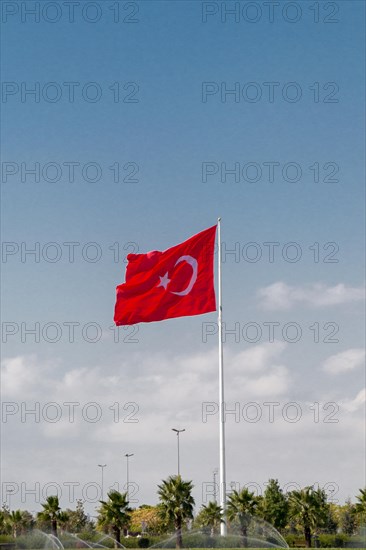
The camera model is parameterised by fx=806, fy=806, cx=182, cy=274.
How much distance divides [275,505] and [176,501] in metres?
47.8

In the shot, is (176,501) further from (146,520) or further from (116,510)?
(146,520)

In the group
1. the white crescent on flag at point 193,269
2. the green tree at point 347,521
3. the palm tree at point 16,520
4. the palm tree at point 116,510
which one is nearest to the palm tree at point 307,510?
the palm tree at point 116,510

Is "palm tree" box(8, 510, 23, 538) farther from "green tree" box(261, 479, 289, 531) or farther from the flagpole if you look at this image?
the flagpole

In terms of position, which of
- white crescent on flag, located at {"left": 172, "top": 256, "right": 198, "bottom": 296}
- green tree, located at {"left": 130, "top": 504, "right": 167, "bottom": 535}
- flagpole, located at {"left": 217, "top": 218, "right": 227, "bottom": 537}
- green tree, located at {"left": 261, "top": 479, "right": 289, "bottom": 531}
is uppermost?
white crescent on flag, located at {"left": 172, "top": 256, "right": 198, "bottom": 296}

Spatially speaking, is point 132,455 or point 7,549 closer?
point 7,549

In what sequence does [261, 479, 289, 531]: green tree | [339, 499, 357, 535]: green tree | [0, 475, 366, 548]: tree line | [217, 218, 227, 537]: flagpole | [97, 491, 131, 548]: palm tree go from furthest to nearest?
1. [339, 499, 357, 535]: green tree
2. [261, 479, 289, 531]: green tree
3. [97, 491, 131, 548]: palm tree
4. [0, 475, 366, 548]: tree line
5. [217, 218, 227, 537]: flagpole

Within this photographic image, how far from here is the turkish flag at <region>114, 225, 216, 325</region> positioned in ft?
134

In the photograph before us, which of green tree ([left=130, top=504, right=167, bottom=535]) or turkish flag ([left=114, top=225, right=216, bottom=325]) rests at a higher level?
turkish flag ([left=114, top=225, right=216, bottom=325])

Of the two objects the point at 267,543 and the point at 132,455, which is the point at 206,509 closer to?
the point at 267,543

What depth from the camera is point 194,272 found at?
41.7 meters

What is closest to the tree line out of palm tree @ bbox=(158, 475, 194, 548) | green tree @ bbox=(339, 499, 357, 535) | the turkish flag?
palm tree @ bbox=(158, 475, 194, 548)

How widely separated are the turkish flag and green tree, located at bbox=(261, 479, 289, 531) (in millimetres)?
60150

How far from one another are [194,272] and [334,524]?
96199mm

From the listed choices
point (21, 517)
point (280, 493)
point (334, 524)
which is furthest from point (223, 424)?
point (334, 524)
